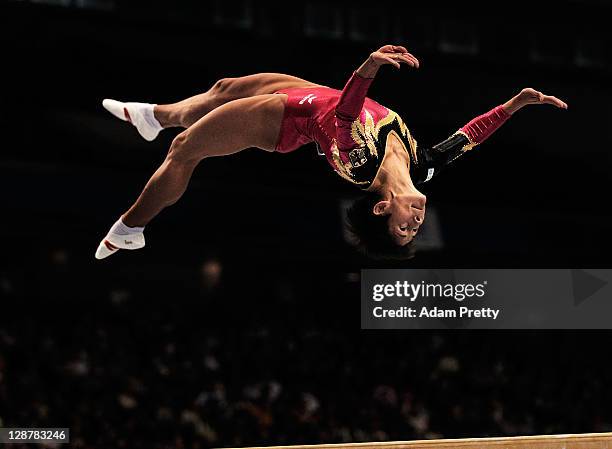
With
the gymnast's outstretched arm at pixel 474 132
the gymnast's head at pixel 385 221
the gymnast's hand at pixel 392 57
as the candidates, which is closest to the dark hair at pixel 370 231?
the gymnast's head at pixel 385 221

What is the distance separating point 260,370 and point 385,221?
5.87 meters

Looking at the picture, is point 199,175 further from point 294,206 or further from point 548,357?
point 548,357

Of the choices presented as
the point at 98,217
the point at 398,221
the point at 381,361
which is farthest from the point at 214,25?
the point at 398,221

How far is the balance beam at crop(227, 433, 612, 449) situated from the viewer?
19.4ft

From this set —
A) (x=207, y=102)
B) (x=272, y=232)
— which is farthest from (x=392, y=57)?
(x=272, y=232)

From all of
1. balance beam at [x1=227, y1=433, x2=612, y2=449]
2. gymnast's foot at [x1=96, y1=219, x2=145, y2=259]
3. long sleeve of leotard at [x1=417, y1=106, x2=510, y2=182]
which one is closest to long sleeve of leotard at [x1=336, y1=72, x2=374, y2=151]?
long sleeve of leotard at [x1=417, y1=106, x2=510, y2=182]

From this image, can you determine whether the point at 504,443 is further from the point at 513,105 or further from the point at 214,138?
the point at 214,138

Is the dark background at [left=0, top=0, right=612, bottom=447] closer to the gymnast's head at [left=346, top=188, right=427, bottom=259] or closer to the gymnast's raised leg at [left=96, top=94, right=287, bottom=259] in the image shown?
the gymnast's raised leg at [left=96, top=94, right=287, bottom=259]

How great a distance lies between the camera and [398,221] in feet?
17.0

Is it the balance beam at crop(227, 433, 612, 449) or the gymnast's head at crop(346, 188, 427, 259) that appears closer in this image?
the gymnast's head at crop(346, 188, 427, 259)

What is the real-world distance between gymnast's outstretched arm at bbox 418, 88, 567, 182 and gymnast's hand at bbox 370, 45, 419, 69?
2.92 ft

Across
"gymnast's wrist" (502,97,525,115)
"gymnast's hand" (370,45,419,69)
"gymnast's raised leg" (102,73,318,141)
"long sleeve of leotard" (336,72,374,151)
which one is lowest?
"long sleeve of leotard" (336,72,374,151)

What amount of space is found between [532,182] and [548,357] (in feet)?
8.48

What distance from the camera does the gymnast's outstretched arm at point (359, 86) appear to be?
185 inches
